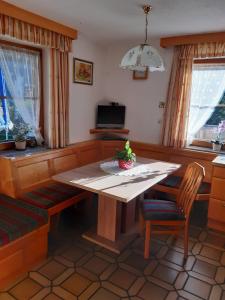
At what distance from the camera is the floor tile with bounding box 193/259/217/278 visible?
7.00ft

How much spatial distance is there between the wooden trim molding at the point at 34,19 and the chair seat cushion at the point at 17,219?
5.89 ft

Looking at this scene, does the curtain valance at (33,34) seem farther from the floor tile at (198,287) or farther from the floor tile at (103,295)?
the floor tile at (198,287)

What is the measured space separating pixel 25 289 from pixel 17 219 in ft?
1.76

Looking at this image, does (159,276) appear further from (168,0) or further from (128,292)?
(168,0)

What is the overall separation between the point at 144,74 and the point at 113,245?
2.44 metres

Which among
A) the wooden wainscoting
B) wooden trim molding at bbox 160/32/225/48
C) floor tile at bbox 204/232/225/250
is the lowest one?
floor tile at bbox 204/232/225/250

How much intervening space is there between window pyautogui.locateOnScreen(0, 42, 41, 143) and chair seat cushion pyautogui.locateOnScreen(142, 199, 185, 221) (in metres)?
1.79

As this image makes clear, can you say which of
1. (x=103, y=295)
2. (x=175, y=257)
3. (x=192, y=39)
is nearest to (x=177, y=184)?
(x=175, y=257)

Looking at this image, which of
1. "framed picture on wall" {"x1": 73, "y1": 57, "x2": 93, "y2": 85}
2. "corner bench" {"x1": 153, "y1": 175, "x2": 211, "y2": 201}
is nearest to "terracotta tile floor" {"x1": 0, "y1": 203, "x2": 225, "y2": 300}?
"corner bench" {"x1": 153, "y1": 175, "x2": 211, "y2": 201}

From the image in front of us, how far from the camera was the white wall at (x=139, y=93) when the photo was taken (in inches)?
141

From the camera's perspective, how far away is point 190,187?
2316 millimetres

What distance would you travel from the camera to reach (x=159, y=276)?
2.08 meters

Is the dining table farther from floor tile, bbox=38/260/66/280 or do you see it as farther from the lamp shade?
the lamp shade

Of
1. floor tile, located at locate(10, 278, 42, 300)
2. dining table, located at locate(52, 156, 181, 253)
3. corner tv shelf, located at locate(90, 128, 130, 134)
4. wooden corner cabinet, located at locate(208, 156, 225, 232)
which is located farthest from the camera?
corner tv shelf, located at locate(90, 128, 130, 134)
